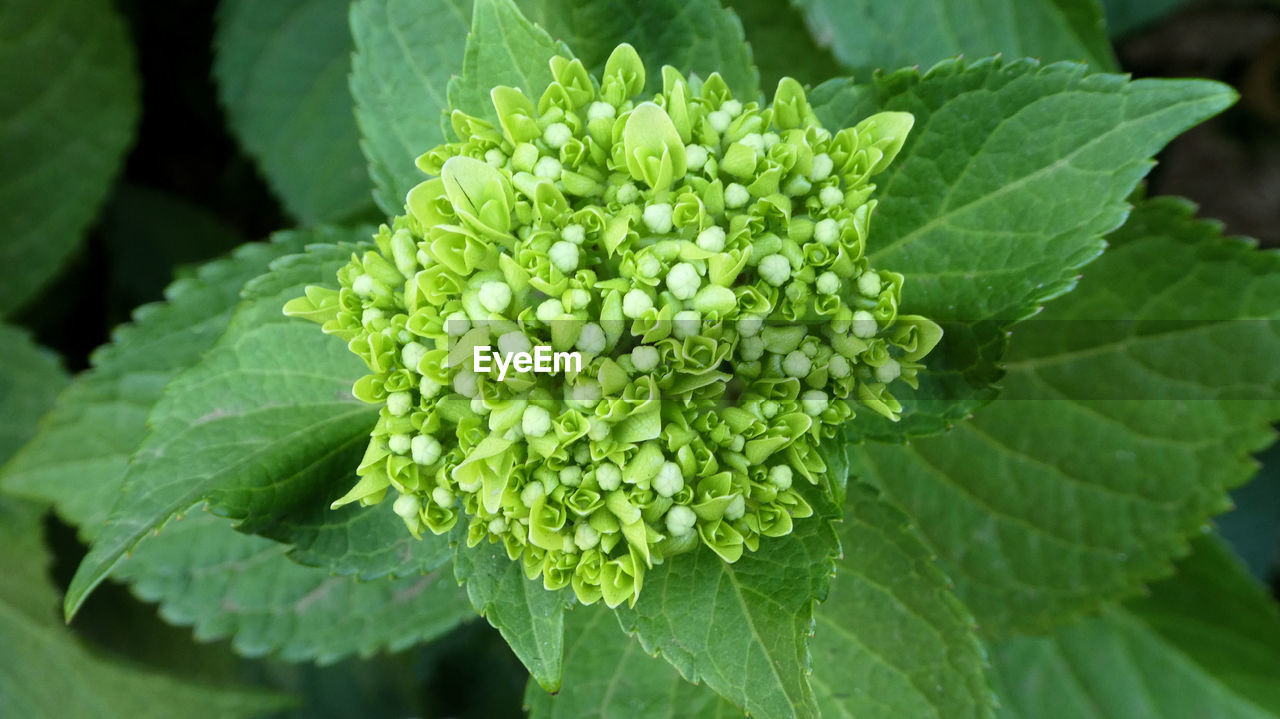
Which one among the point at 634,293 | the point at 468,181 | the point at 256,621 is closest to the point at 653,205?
the point at 634,293

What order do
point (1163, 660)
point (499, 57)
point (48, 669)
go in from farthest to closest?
point (1163, 660) → point (48, 669) → point (499, 57)

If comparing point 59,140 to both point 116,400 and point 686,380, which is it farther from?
point 686,380

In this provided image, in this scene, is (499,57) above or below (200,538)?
above

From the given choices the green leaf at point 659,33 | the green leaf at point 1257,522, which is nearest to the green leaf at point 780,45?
the green leaf at point 659,33

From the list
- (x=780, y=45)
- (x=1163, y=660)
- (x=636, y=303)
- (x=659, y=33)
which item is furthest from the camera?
(x=1163, y=660)

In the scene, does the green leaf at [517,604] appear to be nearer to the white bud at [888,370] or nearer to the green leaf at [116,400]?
the white bud at [888,370]

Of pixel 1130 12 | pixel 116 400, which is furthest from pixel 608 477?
pixel 1130 12

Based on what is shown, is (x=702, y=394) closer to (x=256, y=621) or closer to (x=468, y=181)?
(x=468, y=181)
